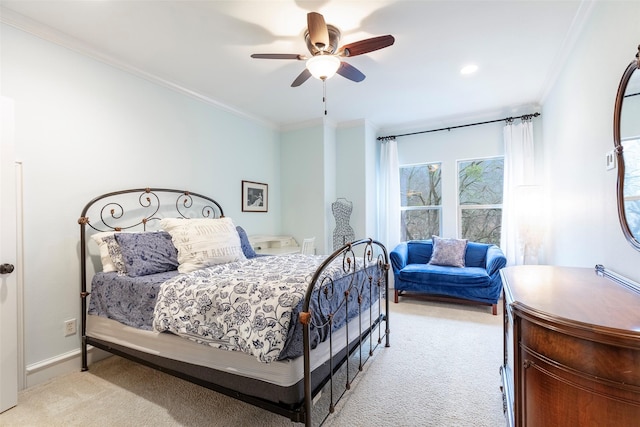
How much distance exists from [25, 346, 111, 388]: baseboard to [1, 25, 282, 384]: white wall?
0.02 metres

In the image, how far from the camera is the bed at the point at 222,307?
57.7 inches

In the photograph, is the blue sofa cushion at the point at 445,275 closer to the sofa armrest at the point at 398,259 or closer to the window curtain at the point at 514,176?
the sofa armrest at the point at 398,259

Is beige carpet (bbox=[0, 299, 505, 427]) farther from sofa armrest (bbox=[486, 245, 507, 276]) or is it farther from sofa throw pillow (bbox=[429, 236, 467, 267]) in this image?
sofa throw pillow (bbox=[429, 236, 467, 267])

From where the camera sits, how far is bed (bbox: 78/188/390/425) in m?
1.46

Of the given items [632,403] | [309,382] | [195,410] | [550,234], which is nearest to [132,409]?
[195,410]

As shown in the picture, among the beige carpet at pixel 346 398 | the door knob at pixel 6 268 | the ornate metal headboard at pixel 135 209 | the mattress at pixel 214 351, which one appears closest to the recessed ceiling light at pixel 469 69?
the mattress at pixel 214 351

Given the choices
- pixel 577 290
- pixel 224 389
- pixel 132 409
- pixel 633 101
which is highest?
pixel 633 101

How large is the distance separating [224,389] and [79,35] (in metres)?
2.92

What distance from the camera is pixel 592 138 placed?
6.79 ft

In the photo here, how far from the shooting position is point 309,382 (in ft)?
4.73

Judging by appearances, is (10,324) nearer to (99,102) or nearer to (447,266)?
(99,102)

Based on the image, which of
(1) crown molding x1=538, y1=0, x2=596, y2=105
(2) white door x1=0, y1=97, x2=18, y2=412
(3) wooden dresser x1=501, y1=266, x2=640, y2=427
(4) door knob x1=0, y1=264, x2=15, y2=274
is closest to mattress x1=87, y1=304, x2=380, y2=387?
(2) white door x1=0, y1=97, x2=18, y2=412

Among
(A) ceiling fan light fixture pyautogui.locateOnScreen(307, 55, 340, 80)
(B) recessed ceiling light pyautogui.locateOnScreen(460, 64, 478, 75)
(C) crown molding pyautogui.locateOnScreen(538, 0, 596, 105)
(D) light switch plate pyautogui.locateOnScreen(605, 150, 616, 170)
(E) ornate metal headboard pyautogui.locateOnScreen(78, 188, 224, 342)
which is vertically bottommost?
(E) ornate metal headboard pyautogui.locateOnScreen(78, 188, 224, 342)

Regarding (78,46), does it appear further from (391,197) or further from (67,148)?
(391,197)
